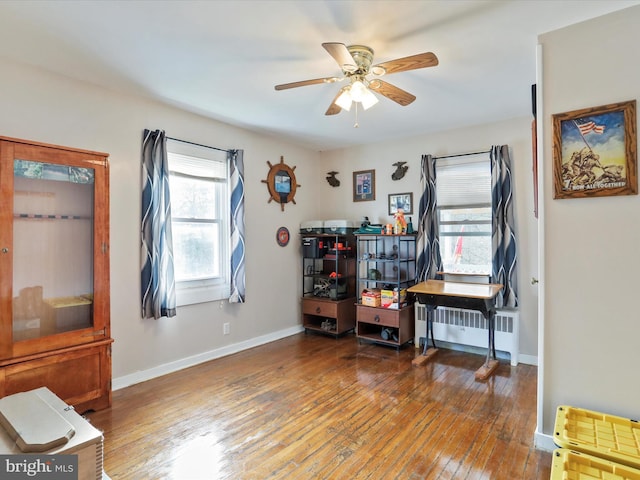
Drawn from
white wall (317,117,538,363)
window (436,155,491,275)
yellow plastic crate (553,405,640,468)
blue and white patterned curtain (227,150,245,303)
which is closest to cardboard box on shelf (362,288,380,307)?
window (436,155,491,275)

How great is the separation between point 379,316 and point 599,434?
2.53 m

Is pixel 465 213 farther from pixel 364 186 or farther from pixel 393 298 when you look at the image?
pixel 364 186

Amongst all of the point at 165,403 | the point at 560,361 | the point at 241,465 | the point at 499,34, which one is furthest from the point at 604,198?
the point at 165,403

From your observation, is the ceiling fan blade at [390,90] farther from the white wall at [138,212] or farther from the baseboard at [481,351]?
the baseboard at [481,351]

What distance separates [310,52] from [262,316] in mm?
3092

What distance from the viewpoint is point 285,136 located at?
4.53 m

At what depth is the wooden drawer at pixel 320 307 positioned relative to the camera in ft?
15.3

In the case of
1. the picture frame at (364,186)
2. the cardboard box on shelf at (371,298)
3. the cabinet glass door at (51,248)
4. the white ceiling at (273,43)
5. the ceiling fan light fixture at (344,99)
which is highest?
the white ceiling at (273,43)

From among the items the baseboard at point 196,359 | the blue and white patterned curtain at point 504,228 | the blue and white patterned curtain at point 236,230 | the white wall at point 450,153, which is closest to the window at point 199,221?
the blue and white patterned curtain at point 236,230

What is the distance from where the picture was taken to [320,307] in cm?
478

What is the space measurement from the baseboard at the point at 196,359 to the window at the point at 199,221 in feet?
1.95

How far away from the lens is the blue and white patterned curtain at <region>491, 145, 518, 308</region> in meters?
3.77

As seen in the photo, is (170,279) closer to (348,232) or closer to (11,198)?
(11,198)

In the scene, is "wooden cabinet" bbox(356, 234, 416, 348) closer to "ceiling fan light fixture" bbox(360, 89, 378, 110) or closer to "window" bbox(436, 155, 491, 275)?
"window" bbox(436, 155, 491, 275)
